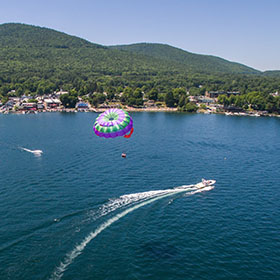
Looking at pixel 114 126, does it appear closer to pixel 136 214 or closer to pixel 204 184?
pixel 136 214

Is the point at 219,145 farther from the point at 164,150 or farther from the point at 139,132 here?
the point at 139,132

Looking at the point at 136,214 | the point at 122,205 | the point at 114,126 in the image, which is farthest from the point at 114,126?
the point at 136,214

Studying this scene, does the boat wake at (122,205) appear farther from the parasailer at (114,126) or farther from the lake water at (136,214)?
the parasailer at (114,126)

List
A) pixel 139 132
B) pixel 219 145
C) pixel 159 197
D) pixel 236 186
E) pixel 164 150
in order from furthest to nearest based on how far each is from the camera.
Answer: pixel 139 132
pixel 219 145
pixel 164 150
pixel 236 186
pixel 159 197

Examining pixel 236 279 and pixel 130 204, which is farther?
pixel 130 204

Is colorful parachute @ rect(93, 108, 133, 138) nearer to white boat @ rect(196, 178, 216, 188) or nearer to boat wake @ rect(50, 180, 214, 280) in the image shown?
boat wake @ rect(50, 180, 214, 280)

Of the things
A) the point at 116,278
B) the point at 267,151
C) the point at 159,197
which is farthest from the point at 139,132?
the point at 116,278
